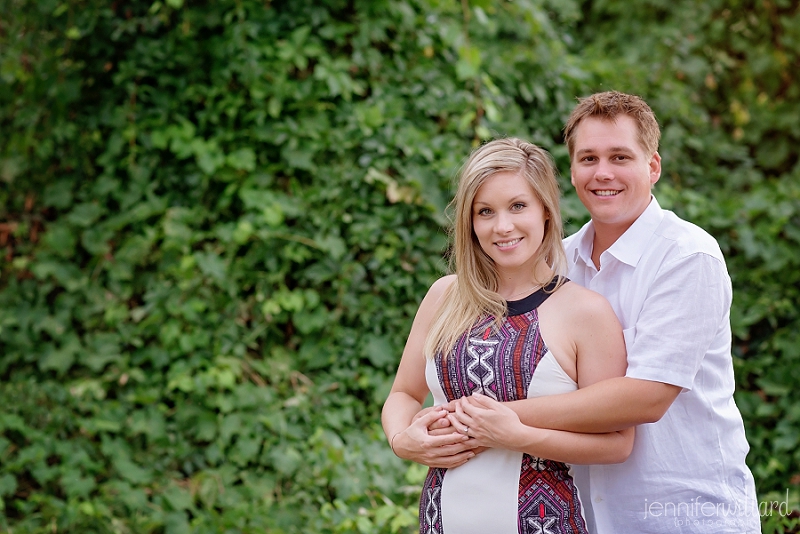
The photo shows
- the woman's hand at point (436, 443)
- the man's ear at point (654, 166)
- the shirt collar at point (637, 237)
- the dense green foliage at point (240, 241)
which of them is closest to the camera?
the woman's hand at point (436, 443)

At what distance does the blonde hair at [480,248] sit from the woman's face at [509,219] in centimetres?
2

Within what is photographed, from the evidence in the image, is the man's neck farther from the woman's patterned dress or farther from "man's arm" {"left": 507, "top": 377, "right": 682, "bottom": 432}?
"man's arm" {"left": 507, "top": 377, "right": 682, "bottom": 432}

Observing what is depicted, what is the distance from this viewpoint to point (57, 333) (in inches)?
183

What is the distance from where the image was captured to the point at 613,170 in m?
2.26

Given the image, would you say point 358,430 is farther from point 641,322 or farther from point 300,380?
point 641,322

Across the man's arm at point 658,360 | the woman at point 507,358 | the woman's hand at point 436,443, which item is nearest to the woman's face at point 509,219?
the woman at point 507,358

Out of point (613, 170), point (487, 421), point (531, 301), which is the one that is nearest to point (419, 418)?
point (487, 421)

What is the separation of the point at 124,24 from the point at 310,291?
1.99m

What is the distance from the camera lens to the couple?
199 centimetres

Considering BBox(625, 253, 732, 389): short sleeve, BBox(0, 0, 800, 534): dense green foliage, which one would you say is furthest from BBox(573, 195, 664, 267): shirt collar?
BBox(0, 0, 800, 534): dense green foliage

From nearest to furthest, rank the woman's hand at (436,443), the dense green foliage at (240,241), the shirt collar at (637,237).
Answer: the woman's hand at (436,443), the shirt collar at (637,237), the dense green foliage at (240,241)

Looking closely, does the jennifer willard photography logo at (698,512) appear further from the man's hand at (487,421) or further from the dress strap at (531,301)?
the dress strap at (531,301)

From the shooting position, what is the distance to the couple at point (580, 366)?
78.3 inches


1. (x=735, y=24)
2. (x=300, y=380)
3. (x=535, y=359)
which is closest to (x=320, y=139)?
(x=300, y=380)
